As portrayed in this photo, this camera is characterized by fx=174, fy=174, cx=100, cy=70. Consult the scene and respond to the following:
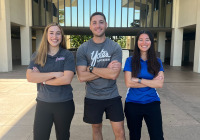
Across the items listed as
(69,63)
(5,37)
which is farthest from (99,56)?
(5,37)

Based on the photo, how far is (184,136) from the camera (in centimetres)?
320

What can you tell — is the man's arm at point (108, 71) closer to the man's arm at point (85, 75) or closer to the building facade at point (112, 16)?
the man's arm at point (85, 75)

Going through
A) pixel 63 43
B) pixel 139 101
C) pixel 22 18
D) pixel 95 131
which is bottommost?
pixel 95 131

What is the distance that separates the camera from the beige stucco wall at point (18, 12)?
40.7 ft

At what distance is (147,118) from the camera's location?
92.2 inches

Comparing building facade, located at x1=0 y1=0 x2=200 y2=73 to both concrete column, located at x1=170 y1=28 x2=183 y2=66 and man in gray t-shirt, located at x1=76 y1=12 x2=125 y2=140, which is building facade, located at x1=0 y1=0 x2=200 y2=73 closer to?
concrete column, located at x1=170 y1=28 x2=183 y2=66

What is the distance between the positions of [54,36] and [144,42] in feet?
3.90

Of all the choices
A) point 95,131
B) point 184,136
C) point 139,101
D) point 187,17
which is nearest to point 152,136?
point 139,101

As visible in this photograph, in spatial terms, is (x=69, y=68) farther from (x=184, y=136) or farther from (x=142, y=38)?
(x=184, y=136)

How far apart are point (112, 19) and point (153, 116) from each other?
600 inches

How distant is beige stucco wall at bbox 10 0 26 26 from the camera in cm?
1241

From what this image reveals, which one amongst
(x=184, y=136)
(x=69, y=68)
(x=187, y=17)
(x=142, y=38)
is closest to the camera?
(x=69, y=68)

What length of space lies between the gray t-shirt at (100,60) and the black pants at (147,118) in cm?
31

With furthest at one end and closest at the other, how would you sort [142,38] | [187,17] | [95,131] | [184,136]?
[187,17]
[184,136]
[95,131]
[142,38]
